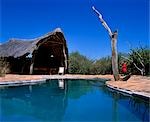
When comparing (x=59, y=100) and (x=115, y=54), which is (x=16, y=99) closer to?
(x=59, y=100)

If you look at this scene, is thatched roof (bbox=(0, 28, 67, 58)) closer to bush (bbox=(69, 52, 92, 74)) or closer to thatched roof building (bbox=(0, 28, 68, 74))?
thatched roof building (bbox=(0, 28, 68, 74))

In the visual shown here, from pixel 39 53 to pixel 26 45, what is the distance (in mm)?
3112

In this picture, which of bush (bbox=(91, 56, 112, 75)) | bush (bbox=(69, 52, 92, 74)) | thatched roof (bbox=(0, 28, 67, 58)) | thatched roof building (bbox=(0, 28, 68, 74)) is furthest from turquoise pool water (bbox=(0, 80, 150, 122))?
bush (bbox=(69, 52, 92, 74))

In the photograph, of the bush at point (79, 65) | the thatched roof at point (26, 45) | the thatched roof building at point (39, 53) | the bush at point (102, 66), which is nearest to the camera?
the thatched roof at point (26, 45)

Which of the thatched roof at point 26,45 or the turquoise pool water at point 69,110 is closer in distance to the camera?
the turquoise pool water at point 69,110

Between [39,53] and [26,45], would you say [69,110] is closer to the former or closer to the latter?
[26,45]

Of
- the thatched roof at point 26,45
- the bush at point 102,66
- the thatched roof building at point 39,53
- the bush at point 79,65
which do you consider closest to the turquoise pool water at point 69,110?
the thatched roof at point 26,45

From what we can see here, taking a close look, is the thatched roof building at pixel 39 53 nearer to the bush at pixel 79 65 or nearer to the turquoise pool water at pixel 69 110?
the bush at pixel 79 65

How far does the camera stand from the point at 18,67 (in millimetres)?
22656

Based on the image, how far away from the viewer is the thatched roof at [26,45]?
19359mm

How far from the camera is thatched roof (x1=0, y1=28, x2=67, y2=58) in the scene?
19.4 meters

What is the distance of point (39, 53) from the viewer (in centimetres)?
2402

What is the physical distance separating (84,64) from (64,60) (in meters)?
1.82

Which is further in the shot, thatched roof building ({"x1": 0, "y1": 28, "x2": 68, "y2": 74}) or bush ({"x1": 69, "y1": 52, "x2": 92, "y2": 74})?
bush ({"x1": 69, "y1": 52, "x2": 92, "y2": 74})
